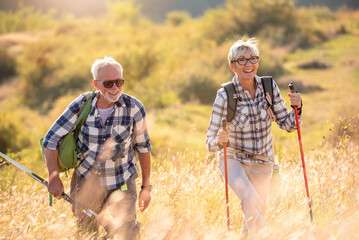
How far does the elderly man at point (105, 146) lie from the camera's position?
320 cm

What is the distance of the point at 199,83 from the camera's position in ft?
69.8

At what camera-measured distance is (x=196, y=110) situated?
17.2 meters

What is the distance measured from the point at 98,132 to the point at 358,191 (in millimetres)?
2555

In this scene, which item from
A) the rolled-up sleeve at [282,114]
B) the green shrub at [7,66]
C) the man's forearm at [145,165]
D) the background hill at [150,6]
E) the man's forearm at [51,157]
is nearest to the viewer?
the man's forearm at [51,157]

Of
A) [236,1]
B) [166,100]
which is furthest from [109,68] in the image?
[236,1]

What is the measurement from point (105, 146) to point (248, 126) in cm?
121

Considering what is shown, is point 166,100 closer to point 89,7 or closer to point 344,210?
point 344,210

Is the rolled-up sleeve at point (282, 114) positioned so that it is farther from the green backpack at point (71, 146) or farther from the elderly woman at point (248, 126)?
the green backpack at point (71, 146)

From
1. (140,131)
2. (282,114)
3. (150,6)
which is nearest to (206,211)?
(140,131)

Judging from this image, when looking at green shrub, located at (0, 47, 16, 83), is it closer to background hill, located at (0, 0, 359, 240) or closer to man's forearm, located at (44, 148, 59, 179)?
background hill, located at (0, 0, 359, 240)

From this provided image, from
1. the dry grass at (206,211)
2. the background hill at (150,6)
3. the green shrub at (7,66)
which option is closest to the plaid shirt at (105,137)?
the dry grass at (206,211)

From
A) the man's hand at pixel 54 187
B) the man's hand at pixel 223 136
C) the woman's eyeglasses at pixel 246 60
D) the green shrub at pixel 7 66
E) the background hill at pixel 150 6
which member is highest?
the background hill at pixel 150 6

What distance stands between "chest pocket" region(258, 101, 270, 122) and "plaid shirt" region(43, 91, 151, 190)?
40.1 inches

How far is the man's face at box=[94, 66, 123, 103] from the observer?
321 centimetres
